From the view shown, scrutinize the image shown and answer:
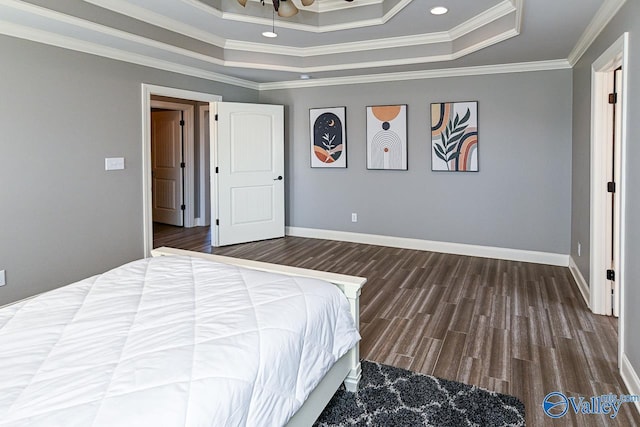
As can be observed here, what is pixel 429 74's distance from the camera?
5.25m

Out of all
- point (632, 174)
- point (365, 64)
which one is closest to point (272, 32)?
point (365, 64)

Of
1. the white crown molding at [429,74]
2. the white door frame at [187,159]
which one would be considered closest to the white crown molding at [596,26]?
the white crown molding at [429,74]

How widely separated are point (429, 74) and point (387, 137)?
0.95 meters

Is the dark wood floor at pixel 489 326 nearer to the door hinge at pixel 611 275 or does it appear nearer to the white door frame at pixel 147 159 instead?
the door hinge at pixel 611 275

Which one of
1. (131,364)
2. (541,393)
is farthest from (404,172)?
(131,364)

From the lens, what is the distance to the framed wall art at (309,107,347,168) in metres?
5.93

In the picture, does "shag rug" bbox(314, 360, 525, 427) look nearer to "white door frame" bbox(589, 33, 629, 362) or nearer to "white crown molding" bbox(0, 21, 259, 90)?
"white door frame" bbox(589, 33, 629, 362)

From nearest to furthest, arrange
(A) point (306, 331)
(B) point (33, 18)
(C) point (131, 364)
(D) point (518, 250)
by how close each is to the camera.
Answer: (C) point (131, 364), (A) point (306, 331), (B) point (33, 18), (D) point (518, 250)

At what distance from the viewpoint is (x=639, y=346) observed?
2.15 metres

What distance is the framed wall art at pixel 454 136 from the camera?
5070 mm

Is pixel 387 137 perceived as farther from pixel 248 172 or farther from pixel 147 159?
pixel 147 159

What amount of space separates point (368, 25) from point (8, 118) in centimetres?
335

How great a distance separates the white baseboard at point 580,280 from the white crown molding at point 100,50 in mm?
4755

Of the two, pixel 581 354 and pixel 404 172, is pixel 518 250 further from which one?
pixel 581 354
